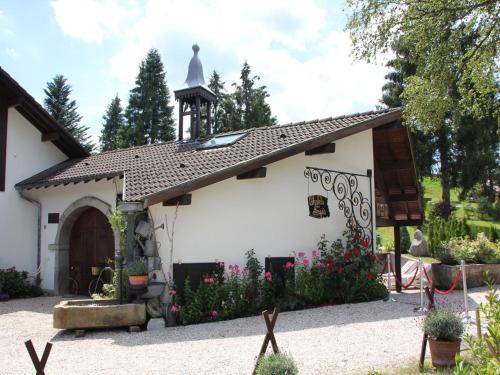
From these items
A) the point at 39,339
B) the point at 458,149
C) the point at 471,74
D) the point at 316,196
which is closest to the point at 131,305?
the point at 39,339

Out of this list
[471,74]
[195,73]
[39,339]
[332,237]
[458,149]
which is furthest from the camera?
[458,149]

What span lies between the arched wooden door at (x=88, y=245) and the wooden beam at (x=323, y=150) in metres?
4.97

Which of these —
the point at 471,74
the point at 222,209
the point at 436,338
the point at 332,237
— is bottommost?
the point at 436,338

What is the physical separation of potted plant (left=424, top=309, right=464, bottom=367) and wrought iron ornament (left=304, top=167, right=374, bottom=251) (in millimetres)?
4708

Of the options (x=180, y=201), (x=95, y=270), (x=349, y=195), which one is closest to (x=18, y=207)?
(x=95, y=270)

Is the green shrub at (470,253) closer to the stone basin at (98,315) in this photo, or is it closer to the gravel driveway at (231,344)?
the gravel driveway at (231,344)

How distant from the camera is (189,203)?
25.7 feet

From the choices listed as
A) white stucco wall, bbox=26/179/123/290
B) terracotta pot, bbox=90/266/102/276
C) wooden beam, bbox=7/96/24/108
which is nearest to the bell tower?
white stucco wall, bbox=26/179/123/290

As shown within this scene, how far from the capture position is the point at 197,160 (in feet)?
31.2

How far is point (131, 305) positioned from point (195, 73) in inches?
314

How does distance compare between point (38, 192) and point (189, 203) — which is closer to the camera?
point (189, 203)

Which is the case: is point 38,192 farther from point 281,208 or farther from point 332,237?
point 332,237

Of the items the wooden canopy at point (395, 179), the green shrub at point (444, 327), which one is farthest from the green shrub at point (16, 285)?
the green shrub at point (444, 327)

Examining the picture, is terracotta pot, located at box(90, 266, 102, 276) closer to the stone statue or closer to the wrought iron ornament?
the wrought iron ornament
